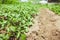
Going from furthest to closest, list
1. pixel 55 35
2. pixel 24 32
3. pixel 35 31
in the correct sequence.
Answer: pixel 55 35 < pixel 35 31 < pixel 24 32

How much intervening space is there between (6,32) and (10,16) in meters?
1.10

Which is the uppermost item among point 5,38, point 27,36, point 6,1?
point 5,38

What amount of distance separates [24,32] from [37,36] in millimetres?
725

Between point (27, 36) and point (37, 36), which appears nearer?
point (27, 36)

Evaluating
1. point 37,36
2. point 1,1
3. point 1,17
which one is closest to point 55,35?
point 37,36

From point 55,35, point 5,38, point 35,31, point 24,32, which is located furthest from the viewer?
point 55,35

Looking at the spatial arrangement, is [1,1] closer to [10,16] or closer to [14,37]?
[10,16]

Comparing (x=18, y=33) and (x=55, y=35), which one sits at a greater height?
(x=18, y=33)

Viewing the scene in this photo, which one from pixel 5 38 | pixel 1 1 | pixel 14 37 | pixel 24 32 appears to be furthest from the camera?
pixel 1 1

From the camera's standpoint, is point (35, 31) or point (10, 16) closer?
point (10, 16)

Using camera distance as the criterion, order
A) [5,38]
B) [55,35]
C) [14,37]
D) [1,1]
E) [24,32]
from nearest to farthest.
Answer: [5,38] → [14,37] → [24,32] → [55,35] → [1,1]

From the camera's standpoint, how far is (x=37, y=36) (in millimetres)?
5809

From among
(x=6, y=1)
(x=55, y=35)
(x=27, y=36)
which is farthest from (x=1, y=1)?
(x=27, y=36)

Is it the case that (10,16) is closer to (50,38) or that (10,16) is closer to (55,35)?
(50,38)
